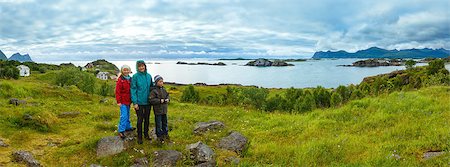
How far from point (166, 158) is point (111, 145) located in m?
2.15

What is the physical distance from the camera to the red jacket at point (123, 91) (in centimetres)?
1260

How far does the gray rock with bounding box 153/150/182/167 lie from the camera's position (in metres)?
10.6

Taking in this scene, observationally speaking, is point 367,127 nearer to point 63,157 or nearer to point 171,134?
point 171,134

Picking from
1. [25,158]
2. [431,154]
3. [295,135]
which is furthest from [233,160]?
[25,158]

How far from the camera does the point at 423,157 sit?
→ 9.98 metres

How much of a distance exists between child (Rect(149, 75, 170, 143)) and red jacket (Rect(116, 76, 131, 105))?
1211mm

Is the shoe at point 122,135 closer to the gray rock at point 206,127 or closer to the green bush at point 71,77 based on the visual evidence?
the gray rock at point 206,127

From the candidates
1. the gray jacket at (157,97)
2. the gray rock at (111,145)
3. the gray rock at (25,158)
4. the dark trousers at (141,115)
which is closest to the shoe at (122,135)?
the gray rock at (111,145)

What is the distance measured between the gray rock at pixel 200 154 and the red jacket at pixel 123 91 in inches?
136

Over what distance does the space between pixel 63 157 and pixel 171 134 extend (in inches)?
166

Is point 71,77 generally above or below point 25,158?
above

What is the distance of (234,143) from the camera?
12.4 meters

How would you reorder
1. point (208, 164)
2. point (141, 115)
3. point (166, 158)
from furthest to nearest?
point (141, 115), point (166, 158), point (208, 164)

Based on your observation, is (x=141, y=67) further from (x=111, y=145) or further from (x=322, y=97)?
(x=322, y=97)
